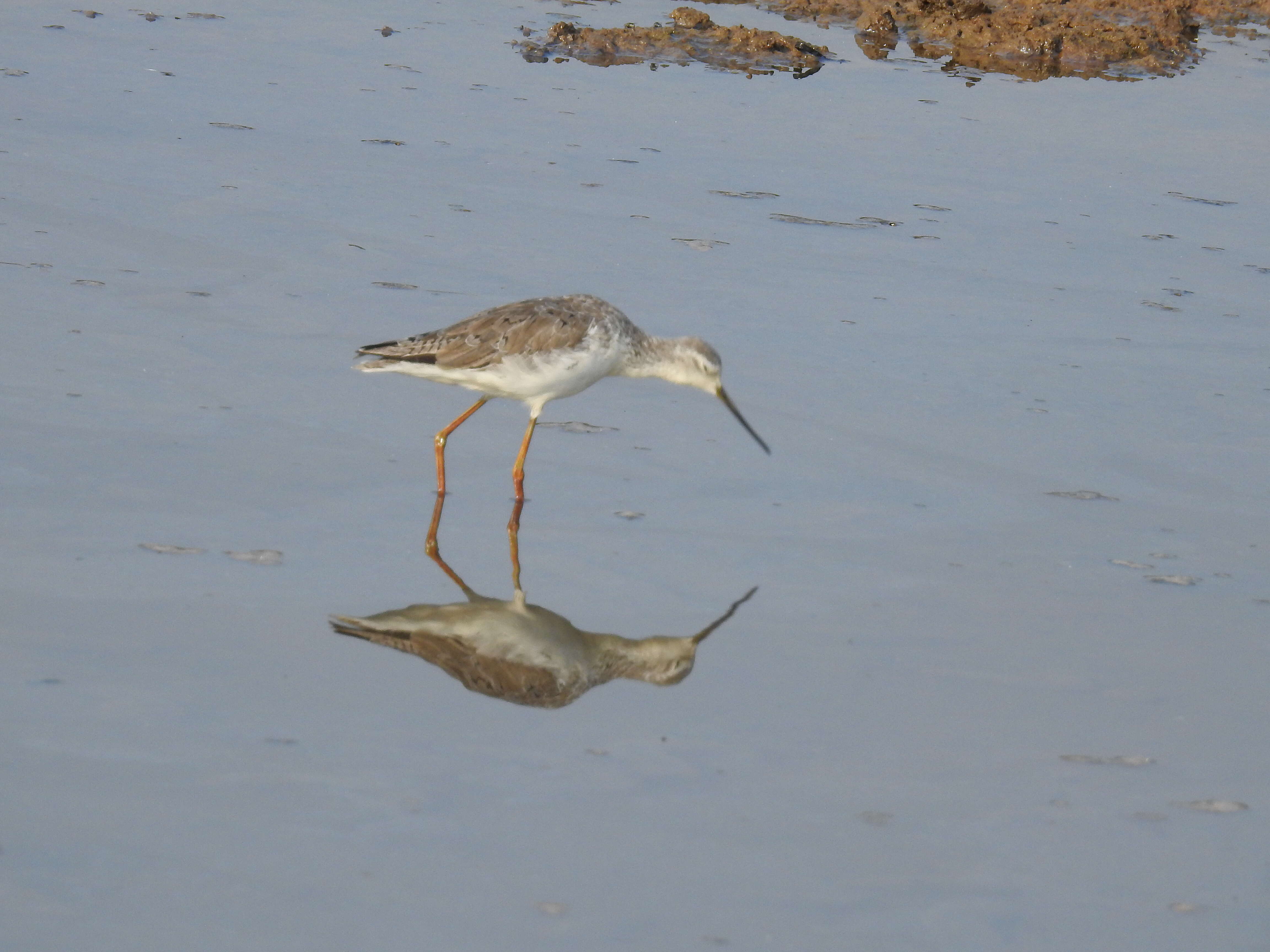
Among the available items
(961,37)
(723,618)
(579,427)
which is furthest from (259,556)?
(961,37)

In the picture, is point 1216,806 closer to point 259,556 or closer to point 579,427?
point 259,556

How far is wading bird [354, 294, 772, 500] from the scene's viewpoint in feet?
21.9

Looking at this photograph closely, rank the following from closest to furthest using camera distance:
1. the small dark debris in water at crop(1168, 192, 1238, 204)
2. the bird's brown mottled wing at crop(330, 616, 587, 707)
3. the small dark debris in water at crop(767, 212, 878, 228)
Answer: the bird's brown mottled wing at crop(330, 616, 587, 707), the small dark debris in water at crop(767, 212, 878, 228), the small dark debris in water at crop(1168, 192, 1238, 204)

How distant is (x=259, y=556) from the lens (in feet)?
19.0

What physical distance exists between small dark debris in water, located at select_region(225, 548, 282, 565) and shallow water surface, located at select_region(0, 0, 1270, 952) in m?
0.03

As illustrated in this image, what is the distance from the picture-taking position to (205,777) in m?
4.46

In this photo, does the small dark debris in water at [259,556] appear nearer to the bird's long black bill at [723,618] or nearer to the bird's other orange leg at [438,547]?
the bird's other orange leg at [438,547]

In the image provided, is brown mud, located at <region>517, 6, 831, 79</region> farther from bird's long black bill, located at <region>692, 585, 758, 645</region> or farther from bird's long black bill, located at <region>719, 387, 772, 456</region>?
bird's long black bill, located at <region>692, 585, 758, 645</region>

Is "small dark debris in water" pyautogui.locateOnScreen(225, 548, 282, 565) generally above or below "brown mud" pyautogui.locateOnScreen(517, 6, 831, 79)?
below

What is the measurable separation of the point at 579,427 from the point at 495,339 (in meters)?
0.86

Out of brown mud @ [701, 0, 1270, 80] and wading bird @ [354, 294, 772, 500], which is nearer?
wading bird @ [354, 294, 772, 500]

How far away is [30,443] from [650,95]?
7.28 metres

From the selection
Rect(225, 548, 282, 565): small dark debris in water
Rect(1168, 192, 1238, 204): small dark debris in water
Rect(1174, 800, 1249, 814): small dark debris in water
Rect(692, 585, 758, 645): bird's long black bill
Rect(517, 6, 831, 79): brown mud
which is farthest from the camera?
Rect(517, 6, 831, 79): brown mud

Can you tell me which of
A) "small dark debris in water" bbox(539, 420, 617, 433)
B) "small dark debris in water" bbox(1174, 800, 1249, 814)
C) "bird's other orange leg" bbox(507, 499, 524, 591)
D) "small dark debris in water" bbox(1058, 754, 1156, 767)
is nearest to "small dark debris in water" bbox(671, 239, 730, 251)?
"small dark debris in water" bbox(539, 420, 617, 433)
